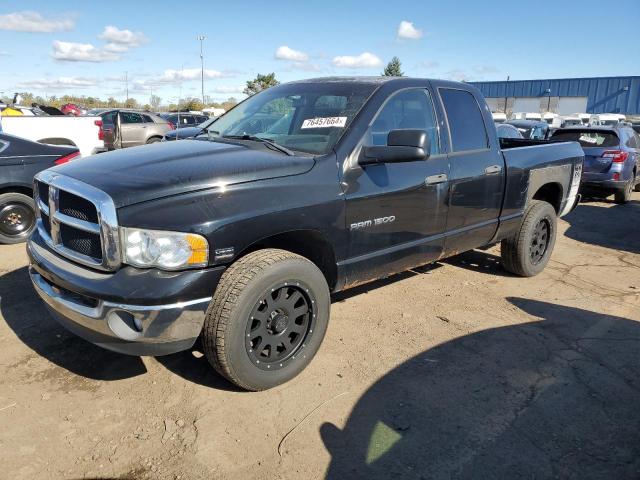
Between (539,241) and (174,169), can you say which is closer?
(174,169)

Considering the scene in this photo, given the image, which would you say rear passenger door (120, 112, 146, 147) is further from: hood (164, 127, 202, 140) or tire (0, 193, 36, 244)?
hood (164, 127, 202, 140)

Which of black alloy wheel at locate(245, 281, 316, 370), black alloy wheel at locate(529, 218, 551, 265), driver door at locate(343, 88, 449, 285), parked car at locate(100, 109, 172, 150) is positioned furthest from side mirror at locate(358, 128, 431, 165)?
parked car at locate(100, 109, 172, 150)

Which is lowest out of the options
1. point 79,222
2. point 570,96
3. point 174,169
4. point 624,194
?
point 624,194

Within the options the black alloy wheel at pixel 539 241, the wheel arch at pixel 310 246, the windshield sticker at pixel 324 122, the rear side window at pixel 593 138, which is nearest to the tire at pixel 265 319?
the wheel arch at pixel 310 246

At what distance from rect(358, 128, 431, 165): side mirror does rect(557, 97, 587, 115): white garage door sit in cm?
5360

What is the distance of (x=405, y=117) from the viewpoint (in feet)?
Result: 12.6

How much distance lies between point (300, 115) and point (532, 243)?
10.2 ft

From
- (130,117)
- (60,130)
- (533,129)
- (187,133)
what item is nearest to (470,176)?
(187,133)

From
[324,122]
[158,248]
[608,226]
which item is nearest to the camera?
[158,248]

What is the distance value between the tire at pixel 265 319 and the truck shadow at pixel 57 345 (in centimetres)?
86

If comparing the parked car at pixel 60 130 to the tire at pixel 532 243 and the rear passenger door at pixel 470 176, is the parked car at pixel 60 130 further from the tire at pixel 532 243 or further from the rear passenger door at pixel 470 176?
the tire at pixel 532 243

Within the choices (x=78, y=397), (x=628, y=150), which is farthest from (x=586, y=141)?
(x=78, y=397)

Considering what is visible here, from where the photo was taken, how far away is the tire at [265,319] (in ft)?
9.09

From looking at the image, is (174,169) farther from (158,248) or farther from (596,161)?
(596,161)
